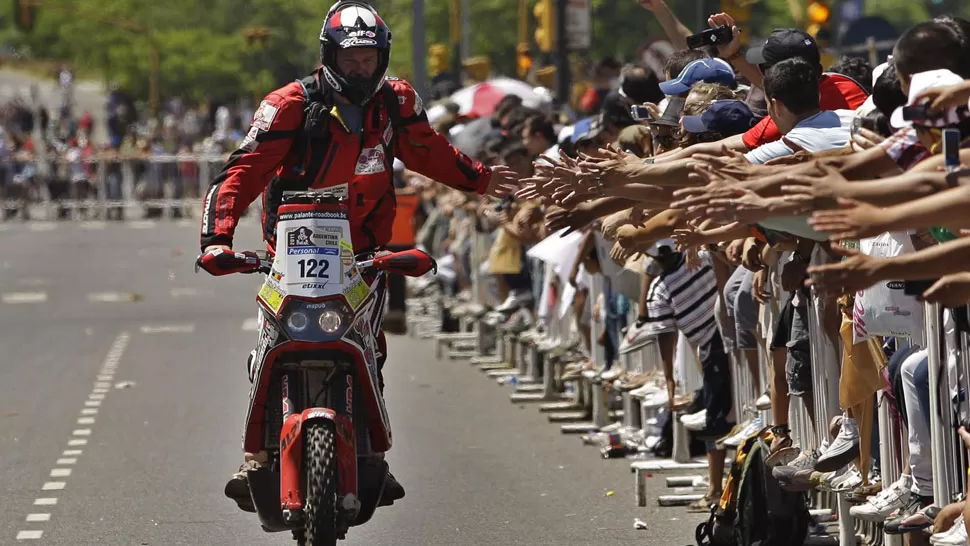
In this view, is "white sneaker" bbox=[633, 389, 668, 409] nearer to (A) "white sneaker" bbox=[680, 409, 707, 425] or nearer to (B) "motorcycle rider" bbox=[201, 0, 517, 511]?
(A) "white sneaker" bbox=[680, 409, 707, 425]

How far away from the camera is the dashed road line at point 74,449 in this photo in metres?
9.55

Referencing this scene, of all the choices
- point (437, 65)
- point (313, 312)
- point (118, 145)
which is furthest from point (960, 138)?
point (118, 145)

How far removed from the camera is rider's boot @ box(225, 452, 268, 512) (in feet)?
26.1

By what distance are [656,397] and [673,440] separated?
0.25m

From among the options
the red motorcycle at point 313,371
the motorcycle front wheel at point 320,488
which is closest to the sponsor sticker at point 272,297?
the red motorcycle at point 313,371

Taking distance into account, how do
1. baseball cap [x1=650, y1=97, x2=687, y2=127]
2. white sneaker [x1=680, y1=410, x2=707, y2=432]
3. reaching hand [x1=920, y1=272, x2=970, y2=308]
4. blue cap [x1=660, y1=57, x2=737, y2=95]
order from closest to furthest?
reaching hand [x1=920, y1=272, x2=970, y2=308]
baseball cap [x1=650, y1=97, x2=687, y2=127]
blue cap [x1=660, y1=57, x2=737, y2=95]
white sneaker [x1=680, y1=410, x2=707, y2=432]

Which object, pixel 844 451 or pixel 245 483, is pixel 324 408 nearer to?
pixel 245 483

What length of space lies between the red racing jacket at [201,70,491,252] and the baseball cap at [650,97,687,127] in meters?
1.44

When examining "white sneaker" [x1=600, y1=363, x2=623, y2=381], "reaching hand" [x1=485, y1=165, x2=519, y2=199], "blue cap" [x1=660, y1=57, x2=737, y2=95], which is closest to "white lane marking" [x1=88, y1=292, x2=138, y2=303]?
"white sneaker" [x1=600, y1=363, x2=623, y2=381]

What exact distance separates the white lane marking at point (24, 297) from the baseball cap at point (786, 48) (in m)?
17.2

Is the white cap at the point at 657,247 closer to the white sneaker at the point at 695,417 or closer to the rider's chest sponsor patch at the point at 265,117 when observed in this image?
the white sneaker at the point at 695,417

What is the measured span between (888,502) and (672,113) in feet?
8.43

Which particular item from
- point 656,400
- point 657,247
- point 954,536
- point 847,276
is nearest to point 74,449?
point 656,400

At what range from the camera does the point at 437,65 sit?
40.4 m
